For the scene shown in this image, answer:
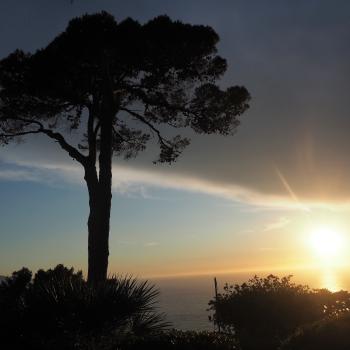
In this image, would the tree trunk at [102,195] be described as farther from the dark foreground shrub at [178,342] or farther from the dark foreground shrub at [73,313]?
the dark foreground shrub at [178,342]

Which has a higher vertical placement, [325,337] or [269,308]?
[269,308]

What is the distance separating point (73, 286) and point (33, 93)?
921cm

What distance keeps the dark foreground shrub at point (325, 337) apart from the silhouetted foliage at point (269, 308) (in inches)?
165

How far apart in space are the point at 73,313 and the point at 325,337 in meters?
4.52

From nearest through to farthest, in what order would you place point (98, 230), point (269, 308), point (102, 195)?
point (269, 308) < point (98, 230) < point (102, 195)

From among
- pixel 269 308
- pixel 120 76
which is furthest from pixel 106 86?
pixel 269 308

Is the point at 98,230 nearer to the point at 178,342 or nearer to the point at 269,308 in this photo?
the point at 269,308

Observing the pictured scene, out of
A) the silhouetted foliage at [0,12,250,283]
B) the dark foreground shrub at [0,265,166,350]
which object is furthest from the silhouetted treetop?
the dark foreground shrub at [0,265,166,350]

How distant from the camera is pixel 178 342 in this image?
9195 mm

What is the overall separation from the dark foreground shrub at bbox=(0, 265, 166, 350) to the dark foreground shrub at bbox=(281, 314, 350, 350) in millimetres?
2968

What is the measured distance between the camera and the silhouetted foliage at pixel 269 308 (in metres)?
14.5

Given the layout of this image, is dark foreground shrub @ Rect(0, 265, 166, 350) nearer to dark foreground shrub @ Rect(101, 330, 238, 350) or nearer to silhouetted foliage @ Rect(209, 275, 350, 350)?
dark foreground shrub @ Rect(101, 330, 238, 350)

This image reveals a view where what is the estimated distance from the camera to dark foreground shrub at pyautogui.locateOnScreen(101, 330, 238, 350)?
29.8 ft

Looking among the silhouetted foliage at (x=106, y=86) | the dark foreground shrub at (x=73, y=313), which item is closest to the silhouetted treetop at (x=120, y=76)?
the silhouetted foliage at (x=106, y=86)
